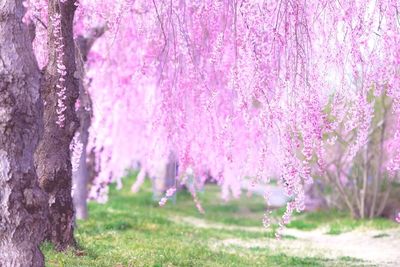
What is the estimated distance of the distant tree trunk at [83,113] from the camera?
39.9 feet

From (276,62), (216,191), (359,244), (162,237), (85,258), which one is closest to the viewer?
(85,258)

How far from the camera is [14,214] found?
7.32 metres

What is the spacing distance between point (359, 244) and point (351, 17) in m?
7.69

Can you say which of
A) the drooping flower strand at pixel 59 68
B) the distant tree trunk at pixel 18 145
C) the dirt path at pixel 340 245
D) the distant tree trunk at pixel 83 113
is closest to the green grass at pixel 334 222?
the dirt path at pixel 340 245

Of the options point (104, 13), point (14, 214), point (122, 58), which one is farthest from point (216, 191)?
point (14, 214)

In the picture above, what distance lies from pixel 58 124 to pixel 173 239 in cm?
512

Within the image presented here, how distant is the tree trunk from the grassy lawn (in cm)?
Result: 54

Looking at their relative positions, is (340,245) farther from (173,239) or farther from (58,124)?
(58,124)

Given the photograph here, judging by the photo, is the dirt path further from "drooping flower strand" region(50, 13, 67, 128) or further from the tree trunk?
"drooping flower strand" region(50, 13, 67, 128)

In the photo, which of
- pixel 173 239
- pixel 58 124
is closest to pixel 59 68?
pixel 58 124

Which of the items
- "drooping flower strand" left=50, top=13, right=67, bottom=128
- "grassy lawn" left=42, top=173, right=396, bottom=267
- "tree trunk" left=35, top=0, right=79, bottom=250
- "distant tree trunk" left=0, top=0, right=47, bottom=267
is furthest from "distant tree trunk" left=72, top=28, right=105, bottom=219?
"distant tree trunk" left=0, top=0, right=47, bottom=267

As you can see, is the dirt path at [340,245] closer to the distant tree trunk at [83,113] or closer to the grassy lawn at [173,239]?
the grassy lawn at [173,239]

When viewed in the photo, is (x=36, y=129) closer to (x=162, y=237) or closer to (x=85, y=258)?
(x=85, y=258)

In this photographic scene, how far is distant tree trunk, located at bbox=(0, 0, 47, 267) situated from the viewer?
7.29 m
